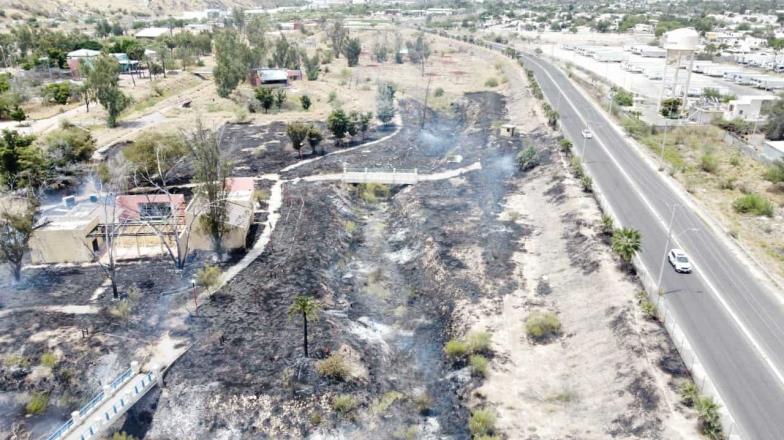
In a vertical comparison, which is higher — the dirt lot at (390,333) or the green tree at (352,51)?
the green tree at (352,51)

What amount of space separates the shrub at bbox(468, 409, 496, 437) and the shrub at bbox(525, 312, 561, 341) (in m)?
10.4

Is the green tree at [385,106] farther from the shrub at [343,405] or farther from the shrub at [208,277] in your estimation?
the shrub at [343,405]

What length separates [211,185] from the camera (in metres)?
53.3

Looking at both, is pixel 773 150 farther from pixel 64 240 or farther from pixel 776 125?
pixel 64 240

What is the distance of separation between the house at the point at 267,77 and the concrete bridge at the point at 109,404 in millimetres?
93723

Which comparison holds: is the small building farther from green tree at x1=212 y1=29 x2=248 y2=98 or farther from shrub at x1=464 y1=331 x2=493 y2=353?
green tree at x1=212 y1=29 x2=248 y2=98

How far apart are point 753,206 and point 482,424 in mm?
44350

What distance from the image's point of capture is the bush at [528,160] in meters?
78.9

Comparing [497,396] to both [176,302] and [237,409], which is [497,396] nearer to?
[237,409]

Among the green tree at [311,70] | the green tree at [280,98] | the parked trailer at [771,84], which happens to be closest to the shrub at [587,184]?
the green tree at [280,98]

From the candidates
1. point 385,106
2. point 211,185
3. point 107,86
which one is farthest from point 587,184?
point 107,86

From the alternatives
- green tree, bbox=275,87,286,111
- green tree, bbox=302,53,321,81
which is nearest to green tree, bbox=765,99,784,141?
green tree, bbox=275,87,286,111

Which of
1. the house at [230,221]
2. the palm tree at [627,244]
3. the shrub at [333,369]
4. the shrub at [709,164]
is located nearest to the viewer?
the shrub at [333,369]

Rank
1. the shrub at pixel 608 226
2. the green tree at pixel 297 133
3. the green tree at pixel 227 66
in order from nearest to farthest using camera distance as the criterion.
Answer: the shrub at pixel 608 226 → the green tree at pixel 297 133 → the green tree at pixel 227 66
